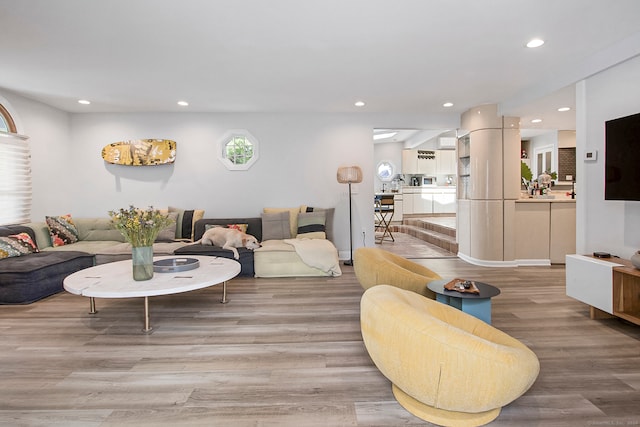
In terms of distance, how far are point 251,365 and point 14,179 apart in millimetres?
4673

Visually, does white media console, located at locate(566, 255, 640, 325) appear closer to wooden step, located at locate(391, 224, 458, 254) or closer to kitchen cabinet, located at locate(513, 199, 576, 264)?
kitchen cabinet, located at locate(513, 199, 576, 264)

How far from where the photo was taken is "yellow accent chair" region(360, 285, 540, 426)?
1.53 m

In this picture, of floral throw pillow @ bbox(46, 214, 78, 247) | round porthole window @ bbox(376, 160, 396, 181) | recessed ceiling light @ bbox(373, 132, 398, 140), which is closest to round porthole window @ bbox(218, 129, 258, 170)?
floral throw pillow @ bbox(46, 214, 78, 247)

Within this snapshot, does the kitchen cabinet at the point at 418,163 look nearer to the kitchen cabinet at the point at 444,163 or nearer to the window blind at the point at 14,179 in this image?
the kitchen cabinet at the point at 444,163

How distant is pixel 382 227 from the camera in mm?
9414

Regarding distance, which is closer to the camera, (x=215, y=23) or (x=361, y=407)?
(x=361, y=407)

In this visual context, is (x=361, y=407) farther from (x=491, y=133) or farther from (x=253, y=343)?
(x=491, y=133)

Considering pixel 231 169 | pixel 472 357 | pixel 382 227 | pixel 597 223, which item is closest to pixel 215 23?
pixel 472 357

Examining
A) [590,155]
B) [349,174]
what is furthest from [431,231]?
[590,155]

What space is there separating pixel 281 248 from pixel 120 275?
2066mm

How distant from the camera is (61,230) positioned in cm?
490

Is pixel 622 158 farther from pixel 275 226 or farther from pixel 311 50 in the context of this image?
pixel 275 226

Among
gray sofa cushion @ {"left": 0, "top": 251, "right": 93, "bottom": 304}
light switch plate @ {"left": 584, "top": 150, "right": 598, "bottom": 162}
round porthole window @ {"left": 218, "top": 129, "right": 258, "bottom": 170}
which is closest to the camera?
light switch plate @ {"left": 584, "top": 150, "right": 598, "bottom": 162}

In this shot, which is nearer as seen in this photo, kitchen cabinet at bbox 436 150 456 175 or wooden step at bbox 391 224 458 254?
wooden step at bbox 391 224 458 254
